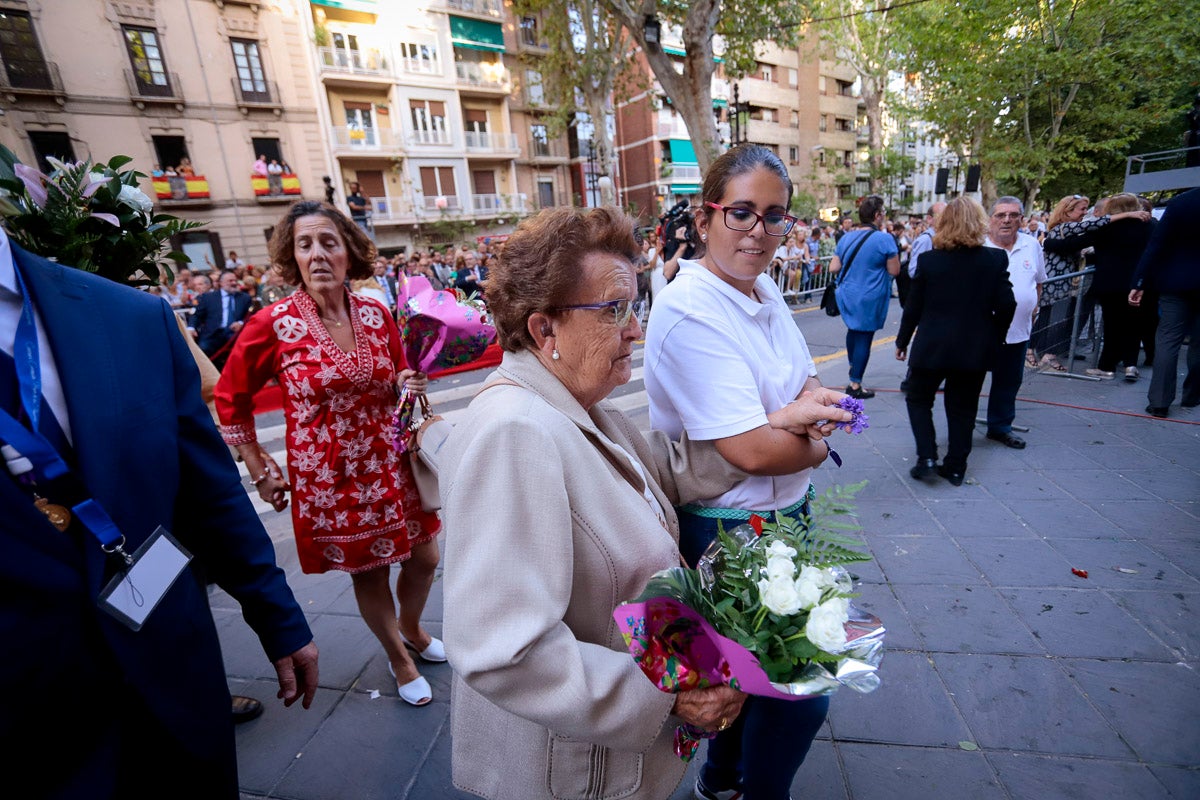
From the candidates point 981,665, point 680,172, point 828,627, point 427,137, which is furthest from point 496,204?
point 828,627

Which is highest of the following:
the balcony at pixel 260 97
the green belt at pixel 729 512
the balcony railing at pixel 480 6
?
the balcony railing at pixel 480 6

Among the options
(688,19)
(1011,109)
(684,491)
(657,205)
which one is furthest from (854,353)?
(657,205)

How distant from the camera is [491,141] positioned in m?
27.8

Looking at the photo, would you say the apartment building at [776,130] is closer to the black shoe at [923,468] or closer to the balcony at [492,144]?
the balcony at [492,144]

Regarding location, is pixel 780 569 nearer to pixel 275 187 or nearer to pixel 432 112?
pixel 275 187

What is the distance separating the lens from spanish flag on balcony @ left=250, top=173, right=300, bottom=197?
21750 millimetres

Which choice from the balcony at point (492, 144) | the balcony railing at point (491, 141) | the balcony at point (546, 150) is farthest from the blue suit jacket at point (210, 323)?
the balcony at point (546, 150)

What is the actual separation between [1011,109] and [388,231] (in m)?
26.1

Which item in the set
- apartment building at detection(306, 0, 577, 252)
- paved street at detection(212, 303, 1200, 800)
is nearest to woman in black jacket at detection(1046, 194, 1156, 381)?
paved street at detection(212, 303, 1200, 800)

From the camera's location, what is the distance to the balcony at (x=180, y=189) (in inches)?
798

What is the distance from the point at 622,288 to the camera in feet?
4.29

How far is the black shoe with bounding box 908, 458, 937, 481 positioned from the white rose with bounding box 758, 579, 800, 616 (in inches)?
148

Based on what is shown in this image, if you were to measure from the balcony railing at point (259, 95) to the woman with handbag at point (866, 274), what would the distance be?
2439 centimetres

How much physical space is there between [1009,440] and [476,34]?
29.4 meters
